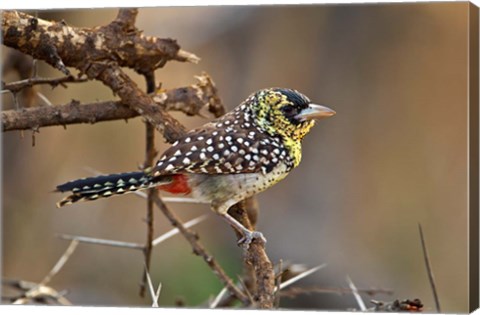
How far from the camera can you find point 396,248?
3389 millimetres

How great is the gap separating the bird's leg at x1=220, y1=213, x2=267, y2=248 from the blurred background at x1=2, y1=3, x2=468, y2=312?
0.60 metres

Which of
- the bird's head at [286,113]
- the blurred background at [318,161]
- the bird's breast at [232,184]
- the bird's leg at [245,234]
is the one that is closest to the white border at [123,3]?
the blurred background at [318,161]

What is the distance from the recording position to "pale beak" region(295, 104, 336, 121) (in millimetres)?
2789

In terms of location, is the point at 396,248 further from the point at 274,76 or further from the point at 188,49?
the point at 188,49

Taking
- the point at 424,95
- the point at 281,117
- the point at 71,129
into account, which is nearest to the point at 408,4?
the point at 424,95

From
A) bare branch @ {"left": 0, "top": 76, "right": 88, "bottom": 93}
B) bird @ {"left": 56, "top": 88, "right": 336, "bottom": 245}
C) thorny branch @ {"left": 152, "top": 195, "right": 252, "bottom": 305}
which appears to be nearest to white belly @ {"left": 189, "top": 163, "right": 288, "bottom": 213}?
bird @ {"left": 56, "top": 88, "right": 336, "bottom": 245}

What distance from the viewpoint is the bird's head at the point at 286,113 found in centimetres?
283

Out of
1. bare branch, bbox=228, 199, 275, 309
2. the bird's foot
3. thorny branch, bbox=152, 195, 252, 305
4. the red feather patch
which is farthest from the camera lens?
thorny branch, bbox=152, 195, 252, 305

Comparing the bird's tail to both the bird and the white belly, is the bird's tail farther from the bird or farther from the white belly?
the white belly

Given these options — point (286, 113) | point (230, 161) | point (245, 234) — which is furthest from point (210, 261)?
point (286, 113)

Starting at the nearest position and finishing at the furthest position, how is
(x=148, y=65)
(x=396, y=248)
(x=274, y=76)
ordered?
(x=148, y=65), (x=396, y=248), (x=274, y=76)

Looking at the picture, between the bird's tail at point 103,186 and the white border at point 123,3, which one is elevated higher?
the white border at point 123,3

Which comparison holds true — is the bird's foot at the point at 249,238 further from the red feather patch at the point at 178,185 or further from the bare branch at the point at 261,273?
the red feather patch at the point at 178,185

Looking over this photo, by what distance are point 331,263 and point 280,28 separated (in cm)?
101
